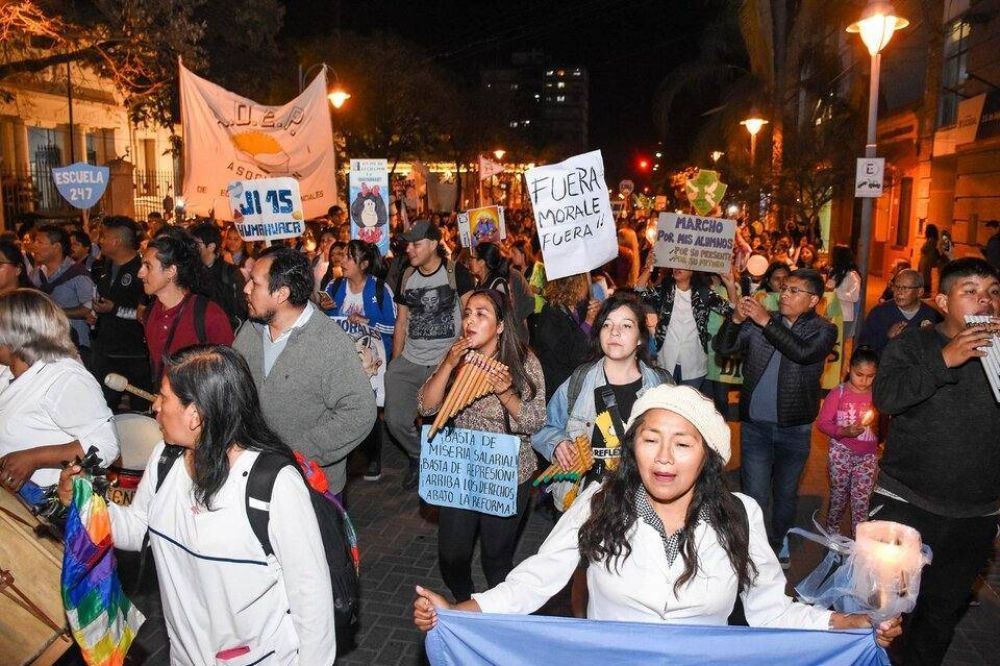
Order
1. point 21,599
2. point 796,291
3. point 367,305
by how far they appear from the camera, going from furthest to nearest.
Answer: point 367,305 < point 796,291 < point 21,599

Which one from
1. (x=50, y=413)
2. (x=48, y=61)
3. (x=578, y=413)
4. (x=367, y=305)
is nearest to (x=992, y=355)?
(x=578, y=413)

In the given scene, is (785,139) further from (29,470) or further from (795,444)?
(29,470)

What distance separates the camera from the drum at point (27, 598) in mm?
3375

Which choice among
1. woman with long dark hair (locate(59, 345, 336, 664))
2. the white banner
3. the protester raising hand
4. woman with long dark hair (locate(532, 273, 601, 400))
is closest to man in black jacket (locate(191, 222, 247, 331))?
the white banner

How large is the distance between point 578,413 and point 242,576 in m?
2.12

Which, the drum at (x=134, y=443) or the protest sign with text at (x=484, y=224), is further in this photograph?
the protest sign with text at (x=484, y=224)

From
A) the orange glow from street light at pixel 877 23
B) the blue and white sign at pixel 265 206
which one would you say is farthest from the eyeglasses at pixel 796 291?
the orange glow from street light at pixel 877 23

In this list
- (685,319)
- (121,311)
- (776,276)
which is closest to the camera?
(121,311)

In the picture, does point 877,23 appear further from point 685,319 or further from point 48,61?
point 48,61

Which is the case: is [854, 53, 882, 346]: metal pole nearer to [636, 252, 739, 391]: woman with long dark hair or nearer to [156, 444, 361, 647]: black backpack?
[636, 252, 739, 391]: woman with long dark hair

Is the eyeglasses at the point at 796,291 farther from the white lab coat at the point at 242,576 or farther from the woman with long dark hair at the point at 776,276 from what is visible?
the white lab coat at the point at 242,576

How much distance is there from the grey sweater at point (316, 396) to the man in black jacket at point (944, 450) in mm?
2708

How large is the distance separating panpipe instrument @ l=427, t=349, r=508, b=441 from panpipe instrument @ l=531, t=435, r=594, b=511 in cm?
60

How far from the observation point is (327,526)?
2.99 metres
